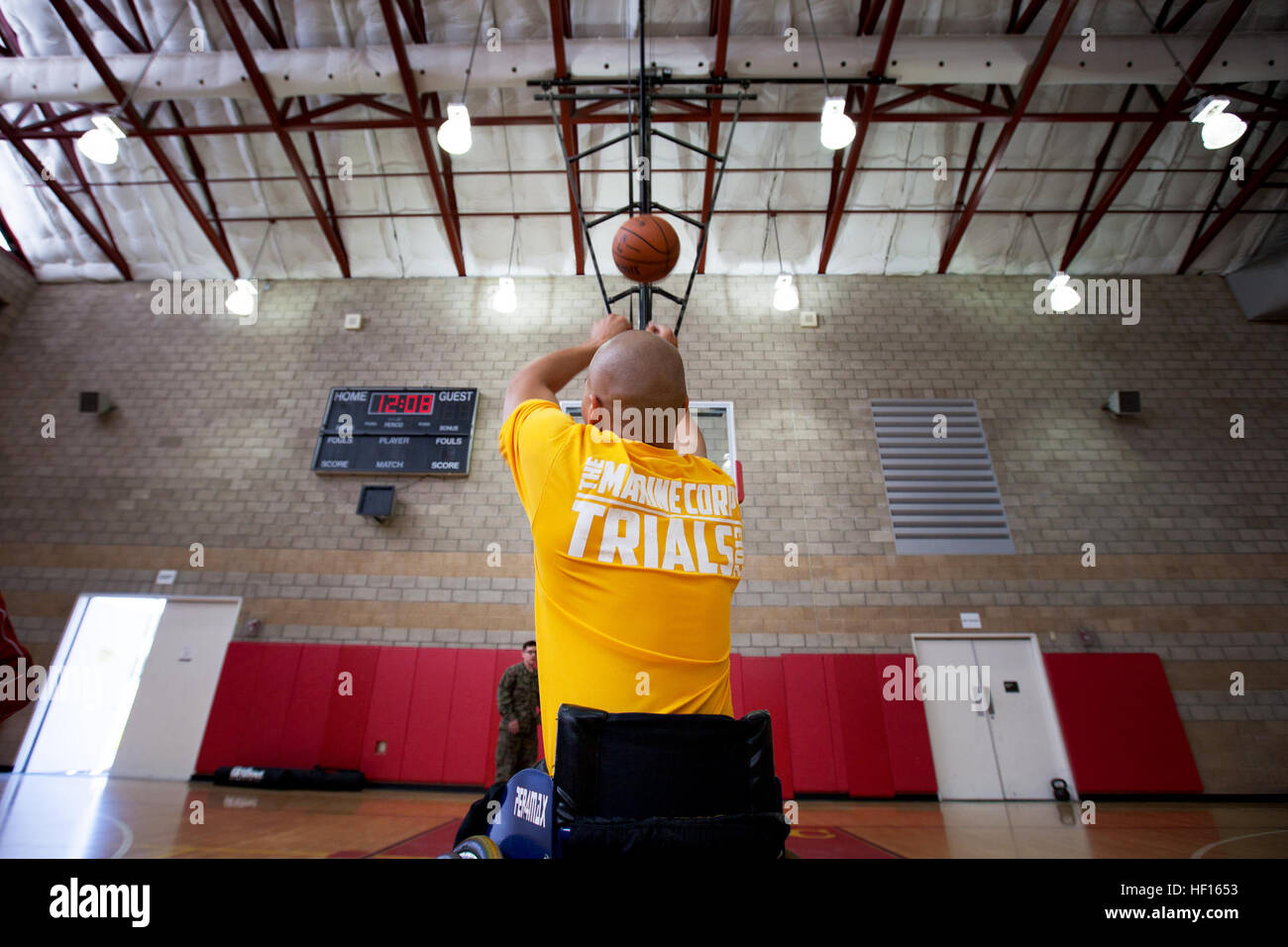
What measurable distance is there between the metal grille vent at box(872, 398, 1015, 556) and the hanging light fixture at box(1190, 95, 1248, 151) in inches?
153

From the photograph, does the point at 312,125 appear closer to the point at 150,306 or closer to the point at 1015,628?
the point at 150,306

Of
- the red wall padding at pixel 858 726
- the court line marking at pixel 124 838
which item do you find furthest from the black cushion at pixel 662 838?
the red wall padding at pixel 858 726

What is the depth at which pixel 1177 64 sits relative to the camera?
740 cm

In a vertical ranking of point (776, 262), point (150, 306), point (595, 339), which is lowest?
point (595, 339)

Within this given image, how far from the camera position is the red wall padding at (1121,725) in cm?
709

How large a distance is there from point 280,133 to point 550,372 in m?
9.47

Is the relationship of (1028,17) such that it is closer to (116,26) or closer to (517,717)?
(517,717)

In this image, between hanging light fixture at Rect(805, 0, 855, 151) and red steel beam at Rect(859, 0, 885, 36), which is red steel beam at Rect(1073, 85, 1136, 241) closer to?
red steel beam at Rect(859, 0, 885, 36)

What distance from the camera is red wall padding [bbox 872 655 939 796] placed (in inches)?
279

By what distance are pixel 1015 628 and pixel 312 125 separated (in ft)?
38.3

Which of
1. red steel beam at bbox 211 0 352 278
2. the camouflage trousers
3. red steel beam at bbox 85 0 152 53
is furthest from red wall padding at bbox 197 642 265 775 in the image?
red steel beam at bbox 85 0 152 53

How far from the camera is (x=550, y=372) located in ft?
4.41

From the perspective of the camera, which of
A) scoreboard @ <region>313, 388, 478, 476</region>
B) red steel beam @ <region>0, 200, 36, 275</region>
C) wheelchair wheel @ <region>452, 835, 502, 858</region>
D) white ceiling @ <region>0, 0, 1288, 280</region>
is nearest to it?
wheelchair wheel @ <region>452, 835, 502, 858</region>

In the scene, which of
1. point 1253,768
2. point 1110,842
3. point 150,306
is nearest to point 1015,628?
point 1253,768
